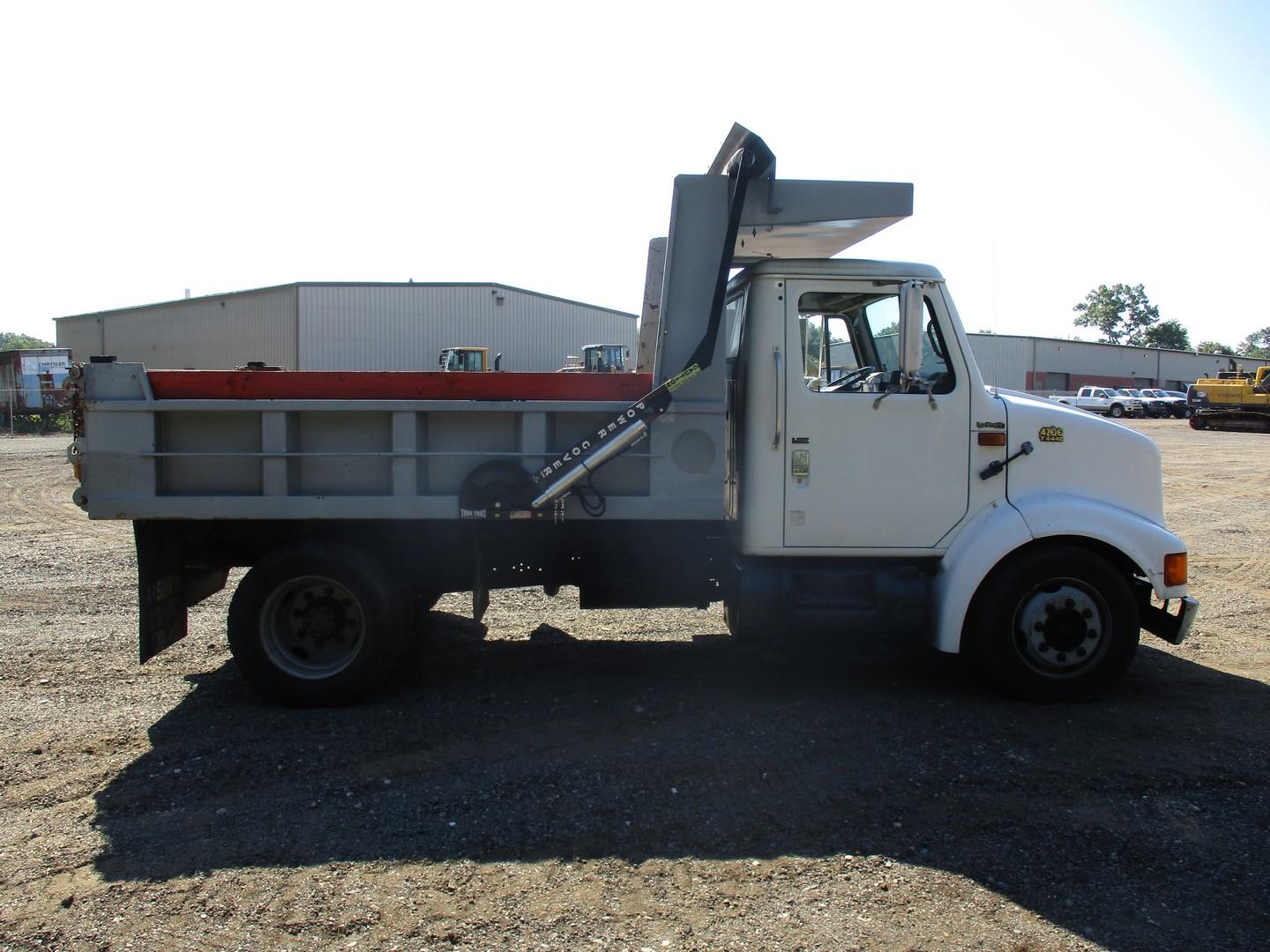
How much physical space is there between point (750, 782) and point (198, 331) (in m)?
38.8

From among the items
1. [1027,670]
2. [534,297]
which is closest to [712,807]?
[1027,670]

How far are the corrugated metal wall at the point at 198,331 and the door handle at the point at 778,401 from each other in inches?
1318

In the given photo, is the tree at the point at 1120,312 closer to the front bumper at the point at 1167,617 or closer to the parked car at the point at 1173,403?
the parked car at the point at 1173,403

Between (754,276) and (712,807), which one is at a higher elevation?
(754,276)

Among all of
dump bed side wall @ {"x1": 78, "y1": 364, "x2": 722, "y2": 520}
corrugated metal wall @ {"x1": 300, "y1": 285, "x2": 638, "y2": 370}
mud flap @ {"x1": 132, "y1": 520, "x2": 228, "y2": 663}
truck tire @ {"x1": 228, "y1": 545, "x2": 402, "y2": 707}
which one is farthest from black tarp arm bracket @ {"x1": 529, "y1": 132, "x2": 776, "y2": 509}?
corrugated metal wall @ {"x1": 300, "y1": 285, "x2": 638, "y2": 370}

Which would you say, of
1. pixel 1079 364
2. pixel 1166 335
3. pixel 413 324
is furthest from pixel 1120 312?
pixel 413 324

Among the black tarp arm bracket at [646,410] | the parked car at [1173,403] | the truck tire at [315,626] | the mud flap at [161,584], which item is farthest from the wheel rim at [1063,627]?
the parked car at [1173,403]

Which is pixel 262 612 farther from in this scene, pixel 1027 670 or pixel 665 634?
pixel 1027 670

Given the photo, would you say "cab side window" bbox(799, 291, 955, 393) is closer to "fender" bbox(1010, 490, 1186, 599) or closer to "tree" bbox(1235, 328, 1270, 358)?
"fender" bbox(1010, 490, 1186, 599)

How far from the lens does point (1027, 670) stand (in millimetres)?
5527

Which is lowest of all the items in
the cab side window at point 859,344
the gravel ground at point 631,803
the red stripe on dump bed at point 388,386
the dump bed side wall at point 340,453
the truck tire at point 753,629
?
the gravel ground at point 631,803

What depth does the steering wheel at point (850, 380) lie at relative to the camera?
5.69m

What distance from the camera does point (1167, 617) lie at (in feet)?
18.5

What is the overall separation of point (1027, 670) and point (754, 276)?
2.82 metres
